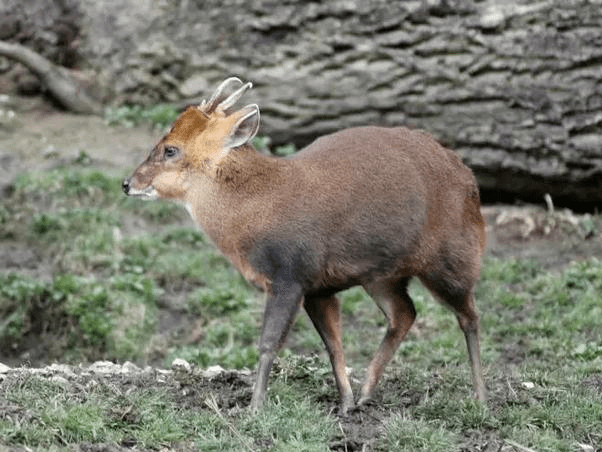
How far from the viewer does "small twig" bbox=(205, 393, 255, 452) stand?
Answer: 6.10 metres

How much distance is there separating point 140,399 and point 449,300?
1.99 meters

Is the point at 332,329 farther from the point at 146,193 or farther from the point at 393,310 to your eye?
the point at 146,193

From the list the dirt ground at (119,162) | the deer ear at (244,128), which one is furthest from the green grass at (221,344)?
the deer ear at (244,128)

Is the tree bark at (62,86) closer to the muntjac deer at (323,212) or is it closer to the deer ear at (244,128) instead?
the muntjac deer at (323,212)

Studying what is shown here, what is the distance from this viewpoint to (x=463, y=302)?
7.43 metres

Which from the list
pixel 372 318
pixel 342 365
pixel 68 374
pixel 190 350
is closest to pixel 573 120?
pixel 372 318

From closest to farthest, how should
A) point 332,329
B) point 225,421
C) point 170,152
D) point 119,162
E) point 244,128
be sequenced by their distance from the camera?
point 225,421
point 244,128
point 170,152
point 332,329
point 119,162

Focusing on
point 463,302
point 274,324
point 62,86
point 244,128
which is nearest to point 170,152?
point 244,128

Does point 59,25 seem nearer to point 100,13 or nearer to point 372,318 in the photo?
point 100,13

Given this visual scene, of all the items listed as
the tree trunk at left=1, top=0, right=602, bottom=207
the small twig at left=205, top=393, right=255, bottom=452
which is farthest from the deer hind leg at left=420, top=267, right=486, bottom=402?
the tree trunk at left=1, top=0, right=602, bottom=207

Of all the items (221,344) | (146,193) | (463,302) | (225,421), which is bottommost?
(221,344)

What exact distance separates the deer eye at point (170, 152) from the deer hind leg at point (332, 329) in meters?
1.16

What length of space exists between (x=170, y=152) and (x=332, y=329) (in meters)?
1.45

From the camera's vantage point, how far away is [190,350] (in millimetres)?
10117
